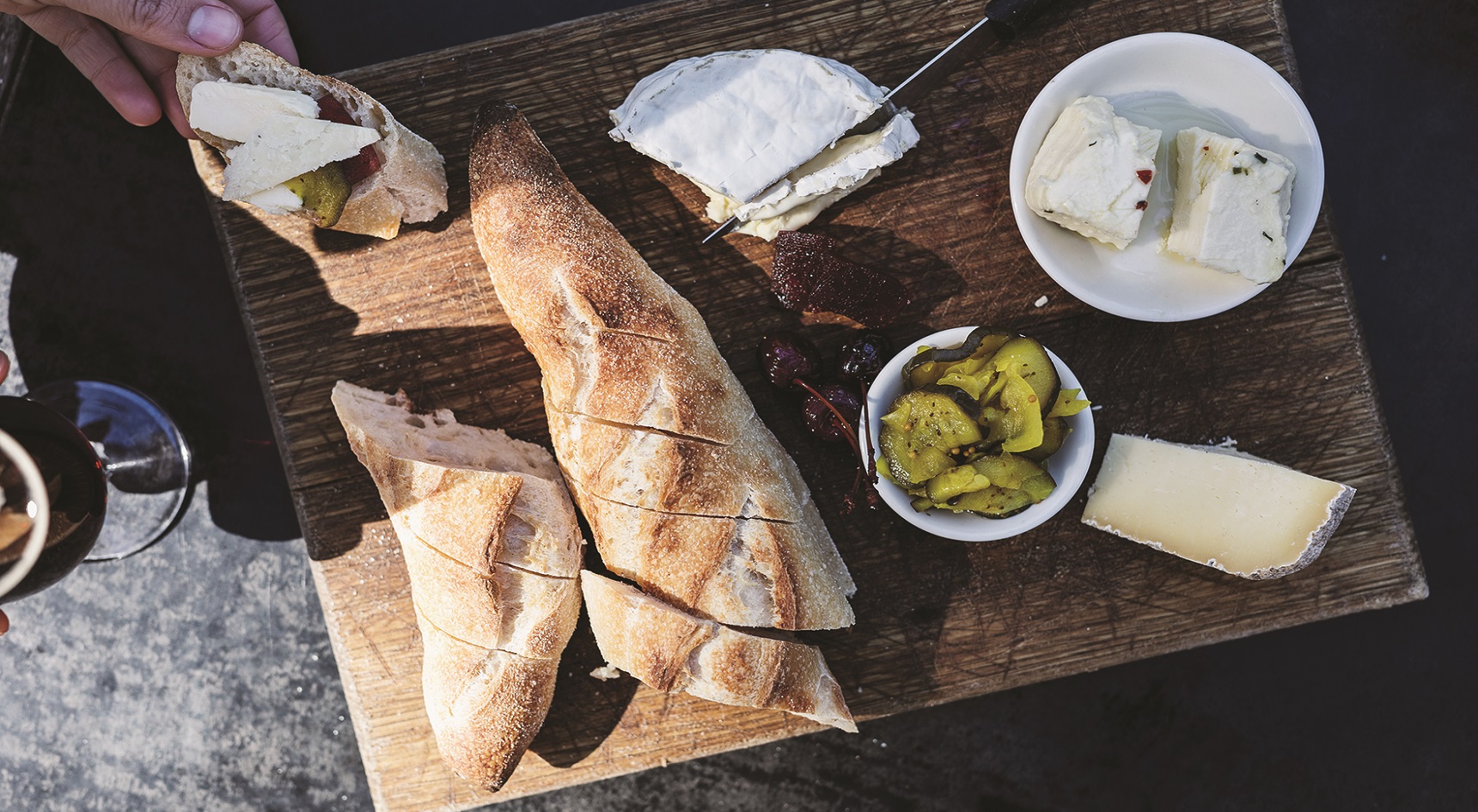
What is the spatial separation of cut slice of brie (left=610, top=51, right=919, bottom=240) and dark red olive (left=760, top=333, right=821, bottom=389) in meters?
0.39

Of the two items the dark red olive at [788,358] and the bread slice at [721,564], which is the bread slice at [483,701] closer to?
the bread slice at [721,564]

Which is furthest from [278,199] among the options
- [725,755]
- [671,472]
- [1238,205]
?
[1238,205]

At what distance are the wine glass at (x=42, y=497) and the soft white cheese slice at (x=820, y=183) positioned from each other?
1.81 m

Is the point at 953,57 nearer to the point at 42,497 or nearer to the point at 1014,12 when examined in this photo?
the point at 1014,12

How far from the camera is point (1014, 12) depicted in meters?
2.46

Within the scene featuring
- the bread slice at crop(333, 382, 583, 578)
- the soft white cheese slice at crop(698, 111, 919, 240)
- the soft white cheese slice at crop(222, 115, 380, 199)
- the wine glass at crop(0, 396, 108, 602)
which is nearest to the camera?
the wine glass at crop(0, 396, 108, 602)

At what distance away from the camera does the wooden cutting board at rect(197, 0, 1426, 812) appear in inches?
101

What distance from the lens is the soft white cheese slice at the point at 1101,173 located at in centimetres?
219

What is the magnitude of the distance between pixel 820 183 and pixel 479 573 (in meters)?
1.41

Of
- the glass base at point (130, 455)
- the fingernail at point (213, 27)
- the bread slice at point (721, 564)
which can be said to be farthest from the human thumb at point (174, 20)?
the bread slice at point (721, 564)

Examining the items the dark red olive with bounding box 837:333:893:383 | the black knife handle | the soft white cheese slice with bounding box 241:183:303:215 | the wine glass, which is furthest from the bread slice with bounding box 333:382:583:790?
the black knife handle

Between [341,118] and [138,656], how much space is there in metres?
→ 1.98

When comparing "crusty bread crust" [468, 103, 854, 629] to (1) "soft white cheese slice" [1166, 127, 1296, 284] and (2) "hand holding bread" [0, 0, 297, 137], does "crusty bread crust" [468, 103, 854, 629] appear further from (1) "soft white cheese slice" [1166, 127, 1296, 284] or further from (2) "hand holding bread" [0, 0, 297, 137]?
(1) "soft white cheese slice" [1166, 127, 1296, 284]

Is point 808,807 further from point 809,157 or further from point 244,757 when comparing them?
point 809,157
